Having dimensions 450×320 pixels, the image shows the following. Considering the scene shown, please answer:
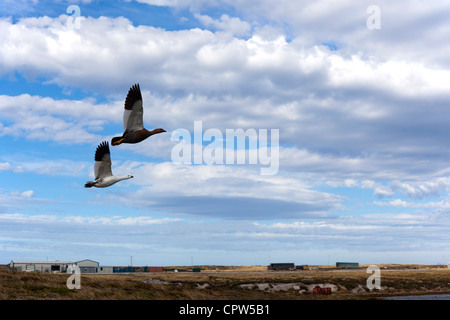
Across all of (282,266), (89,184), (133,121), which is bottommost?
(282,266)

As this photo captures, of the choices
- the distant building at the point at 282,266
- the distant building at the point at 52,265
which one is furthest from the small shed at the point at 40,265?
the distant building at the point at 282,266

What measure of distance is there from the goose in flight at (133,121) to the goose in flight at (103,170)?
6.86 feet

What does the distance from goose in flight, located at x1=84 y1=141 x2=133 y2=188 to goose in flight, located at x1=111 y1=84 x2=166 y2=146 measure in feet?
6.86

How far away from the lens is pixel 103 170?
2730cm

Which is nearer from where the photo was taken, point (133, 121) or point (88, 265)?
point (133, 121)

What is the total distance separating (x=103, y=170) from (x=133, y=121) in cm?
332

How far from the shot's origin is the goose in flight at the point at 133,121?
83.1 ft

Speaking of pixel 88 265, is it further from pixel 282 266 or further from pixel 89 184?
pixel 89 184

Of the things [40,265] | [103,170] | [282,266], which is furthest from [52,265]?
[103,170]

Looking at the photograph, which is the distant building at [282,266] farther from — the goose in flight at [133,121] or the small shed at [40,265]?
the goose in flight at [133,121]

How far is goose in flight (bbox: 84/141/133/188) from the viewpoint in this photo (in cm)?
2591

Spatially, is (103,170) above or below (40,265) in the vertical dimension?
above

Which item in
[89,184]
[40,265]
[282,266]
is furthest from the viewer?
[282,266]

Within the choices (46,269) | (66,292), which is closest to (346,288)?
(66,292)
